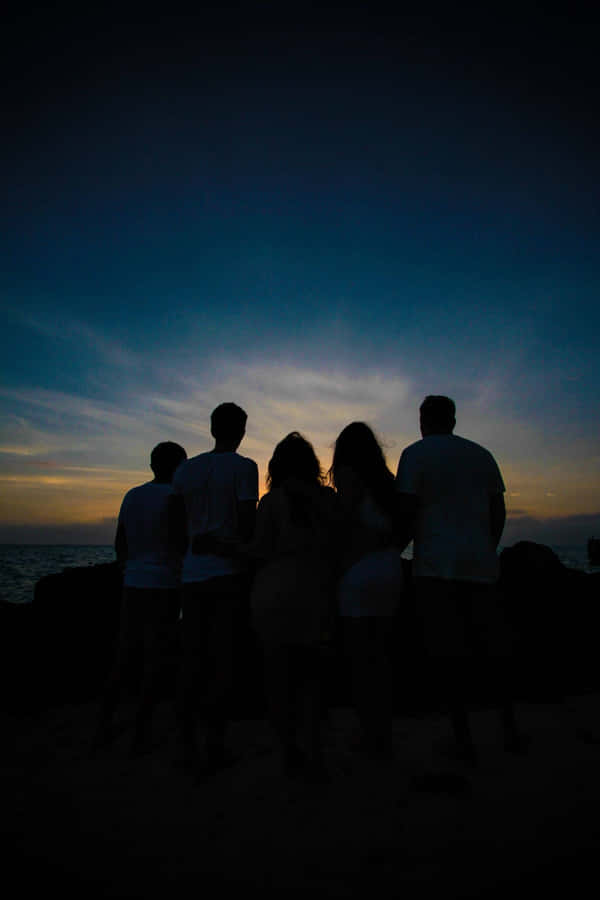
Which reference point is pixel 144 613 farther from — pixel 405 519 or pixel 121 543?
pixel 405 519

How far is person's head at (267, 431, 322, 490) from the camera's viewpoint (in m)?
3.28

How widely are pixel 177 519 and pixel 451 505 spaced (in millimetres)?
2026

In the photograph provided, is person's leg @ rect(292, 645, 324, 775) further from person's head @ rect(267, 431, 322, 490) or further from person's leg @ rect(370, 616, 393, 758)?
person's head @ rect(267, 431, 322, 490)

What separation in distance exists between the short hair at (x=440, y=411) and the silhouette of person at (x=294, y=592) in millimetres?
981

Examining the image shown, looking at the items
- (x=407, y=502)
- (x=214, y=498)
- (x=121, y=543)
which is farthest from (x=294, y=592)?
(x=121, y=543)

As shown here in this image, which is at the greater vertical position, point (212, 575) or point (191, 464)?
point (191, 464)

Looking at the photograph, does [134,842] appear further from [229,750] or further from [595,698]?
[595,698]

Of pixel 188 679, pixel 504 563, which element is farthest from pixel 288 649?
pixel 504 563

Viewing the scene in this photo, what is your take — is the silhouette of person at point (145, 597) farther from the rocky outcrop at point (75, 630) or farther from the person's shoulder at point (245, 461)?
the rocky outcrop at point (75, 630)

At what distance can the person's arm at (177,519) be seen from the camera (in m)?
3.55

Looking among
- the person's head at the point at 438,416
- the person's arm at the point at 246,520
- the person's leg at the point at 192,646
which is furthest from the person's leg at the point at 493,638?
the person's leg at the point at 192,646

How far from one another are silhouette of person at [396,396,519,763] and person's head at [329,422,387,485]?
8.3 inches

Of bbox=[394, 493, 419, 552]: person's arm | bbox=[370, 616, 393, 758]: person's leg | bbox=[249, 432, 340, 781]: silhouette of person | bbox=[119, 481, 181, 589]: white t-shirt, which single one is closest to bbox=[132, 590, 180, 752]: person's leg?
bbox=[119, 481, 181, 589]: white t-shirt

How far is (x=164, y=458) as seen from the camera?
4039 mm
